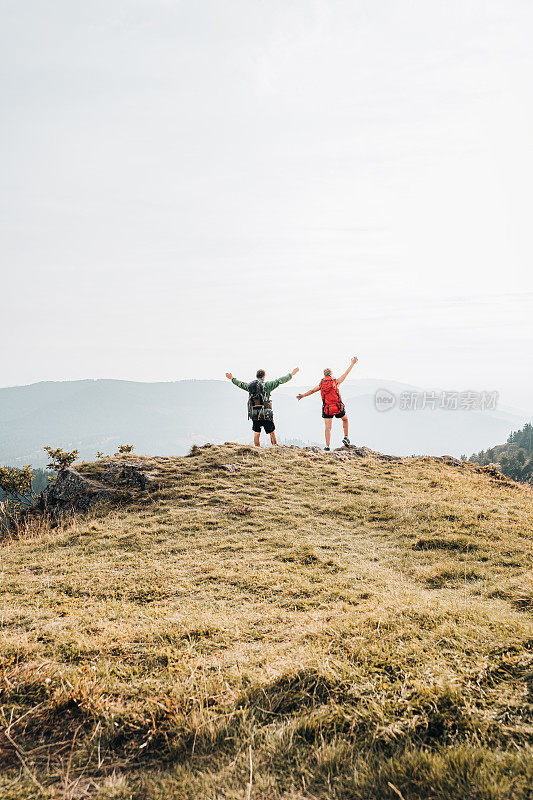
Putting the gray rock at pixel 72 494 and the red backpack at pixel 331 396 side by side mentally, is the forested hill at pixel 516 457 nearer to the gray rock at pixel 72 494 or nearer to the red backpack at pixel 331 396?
the red backpack at pixel 331 396

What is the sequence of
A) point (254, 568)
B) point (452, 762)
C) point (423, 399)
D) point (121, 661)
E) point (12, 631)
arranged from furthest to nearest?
1. point (423, 399)
2. point (254, 568)
3. point (12, 631)
4. point (121, 661)
5. point (452, 762)

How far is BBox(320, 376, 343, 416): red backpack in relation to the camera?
2103 cm

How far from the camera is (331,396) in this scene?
21.0 meters

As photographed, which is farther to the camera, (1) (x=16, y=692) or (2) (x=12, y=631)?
(2) (x=12, y=631)

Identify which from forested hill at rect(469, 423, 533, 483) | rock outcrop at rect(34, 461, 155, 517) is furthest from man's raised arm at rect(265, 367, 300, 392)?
forested hill at rect(469, 423, 533, 483)

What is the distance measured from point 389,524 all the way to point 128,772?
1020 centimetres

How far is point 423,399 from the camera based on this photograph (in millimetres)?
32500

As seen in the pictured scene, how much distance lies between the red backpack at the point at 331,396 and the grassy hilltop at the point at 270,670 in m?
11.0

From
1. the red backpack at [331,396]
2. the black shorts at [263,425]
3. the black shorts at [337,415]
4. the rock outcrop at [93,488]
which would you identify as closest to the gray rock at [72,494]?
the rock outcrop at [93,488]

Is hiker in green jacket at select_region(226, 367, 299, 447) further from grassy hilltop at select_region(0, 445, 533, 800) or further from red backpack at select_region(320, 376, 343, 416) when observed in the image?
grassy hilltop at select_region(0, 445, 533, 800)

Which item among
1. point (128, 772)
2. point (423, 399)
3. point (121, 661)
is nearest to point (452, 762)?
point (128, 772)

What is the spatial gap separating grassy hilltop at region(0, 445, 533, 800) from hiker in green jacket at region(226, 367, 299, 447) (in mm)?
9803

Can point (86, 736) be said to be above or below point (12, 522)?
above

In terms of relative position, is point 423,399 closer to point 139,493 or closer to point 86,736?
point 139,493
